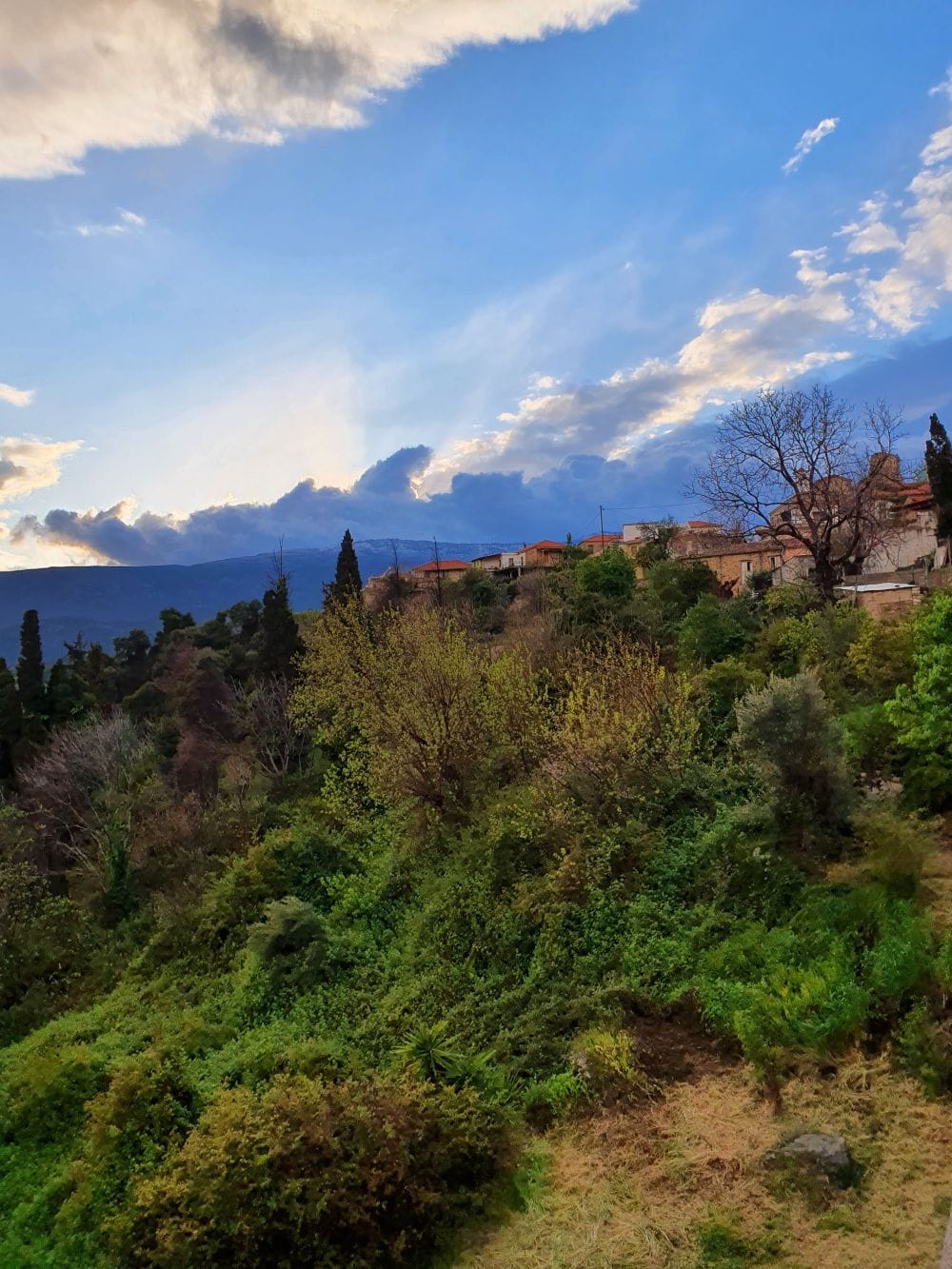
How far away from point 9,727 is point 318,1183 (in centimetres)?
3074

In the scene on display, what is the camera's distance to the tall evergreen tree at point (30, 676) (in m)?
34.0

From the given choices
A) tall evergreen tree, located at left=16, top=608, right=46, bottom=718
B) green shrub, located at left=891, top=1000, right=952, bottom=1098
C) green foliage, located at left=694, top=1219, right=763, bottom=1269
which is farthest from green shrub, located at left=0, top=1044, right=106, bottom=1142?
tall evergreen tree, located at left=16, top=608, right=46, bottom=718

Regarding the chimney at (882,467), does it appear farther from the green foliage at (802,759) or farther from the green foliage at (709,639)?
the green foliage at (802,759)

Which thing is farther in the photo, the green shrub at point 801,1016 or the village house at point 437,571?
the village house at point 437,571

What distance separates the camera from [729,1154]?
6.97 m

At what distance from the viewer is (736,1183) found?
262 inches

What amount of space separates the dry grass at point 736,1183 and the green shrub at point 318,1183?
689 mm

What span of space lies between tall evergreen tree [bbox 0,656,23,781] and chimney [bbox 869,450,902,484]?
33691 millimetres

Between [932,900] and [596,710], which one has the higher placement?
[596,710]

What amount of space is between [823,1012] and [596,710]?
6.52 meters

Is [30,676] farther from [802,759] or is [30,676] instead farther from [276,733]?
[802,759]

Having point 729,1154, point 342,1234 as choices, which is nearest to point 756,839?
point 729,1154

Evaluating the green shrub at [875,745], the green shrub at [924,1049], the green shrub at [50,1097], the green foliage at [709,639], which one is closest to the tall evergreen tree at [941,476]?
the green foliage at [709,639]

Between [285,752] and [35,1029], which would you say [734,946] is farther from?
[285,752]
